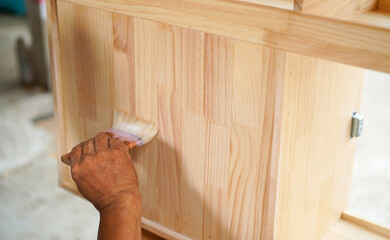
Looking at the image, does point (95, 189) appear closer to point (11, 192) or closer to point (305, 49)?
point (305, 49)

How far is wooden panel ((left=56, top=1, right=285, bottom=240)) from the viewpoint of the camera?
2.43 feet

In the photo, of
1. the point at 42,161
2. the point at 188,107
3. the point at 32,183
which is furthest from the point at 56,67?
the point at 42,161

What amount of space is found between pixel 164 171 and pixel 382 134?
8.49 ft

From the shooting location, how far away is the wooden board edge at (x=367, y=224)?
93 centimetres

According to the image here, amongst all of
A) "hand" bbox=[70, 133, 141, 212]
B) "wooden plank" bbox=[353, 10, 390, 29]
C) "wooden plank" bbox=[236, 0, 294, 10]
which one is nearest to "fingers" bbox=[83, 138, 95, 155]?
"hand" bbox=[70, 133, 141, 212]

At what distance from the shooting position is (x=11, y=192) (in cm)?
271

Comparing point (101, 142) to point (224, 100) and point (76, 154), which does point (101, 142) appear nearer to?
point (76, 154)

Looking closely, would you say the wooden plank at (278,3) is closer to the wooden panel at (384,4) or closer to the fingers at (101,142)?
the wooden panel at (384,4)

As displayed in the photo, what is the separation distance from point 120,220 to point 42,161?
229 cm

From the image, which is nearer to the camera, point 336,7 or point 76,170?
point 336,7

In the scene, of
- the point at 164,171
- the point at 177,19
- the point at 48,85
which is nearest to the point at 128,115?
the point at 164,171

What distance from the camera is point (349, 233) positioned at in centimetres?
94

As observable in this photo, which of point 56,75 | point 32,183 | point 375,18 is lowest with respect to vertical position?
point 32,183

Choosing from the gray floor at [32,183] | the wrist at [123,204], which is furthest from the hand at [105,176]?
the gray floor at [32,183]
